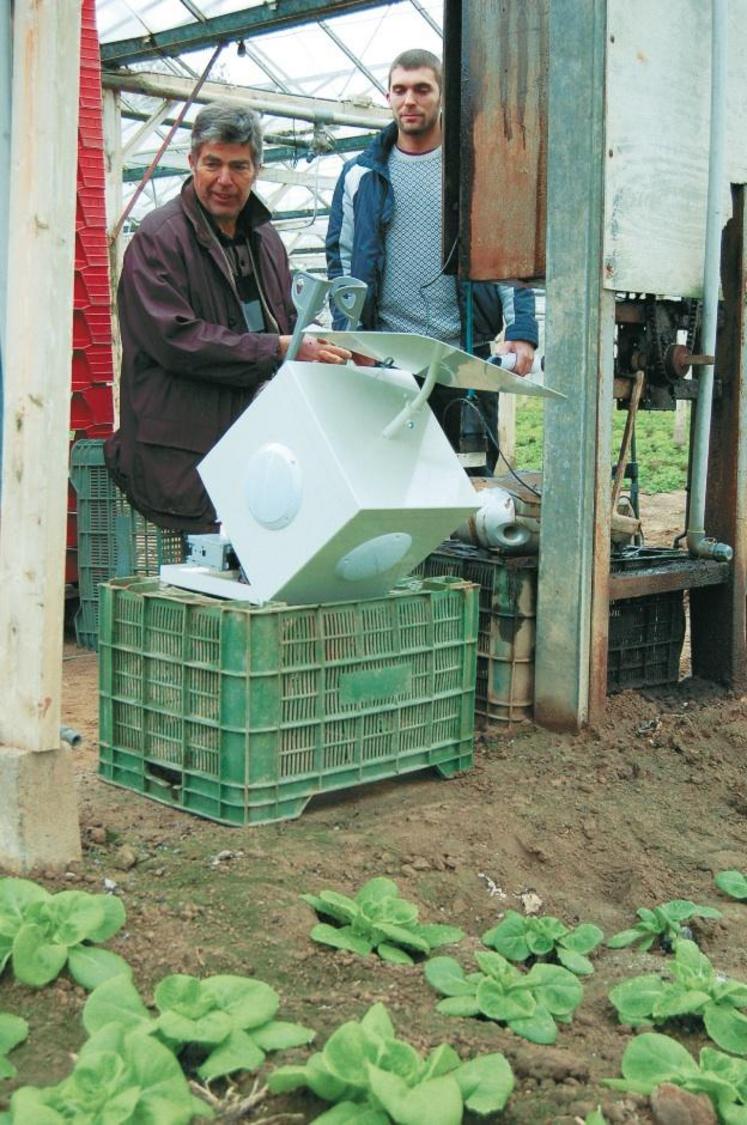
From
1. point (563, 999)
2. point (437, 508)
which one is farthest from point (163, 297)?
point (563, 999)

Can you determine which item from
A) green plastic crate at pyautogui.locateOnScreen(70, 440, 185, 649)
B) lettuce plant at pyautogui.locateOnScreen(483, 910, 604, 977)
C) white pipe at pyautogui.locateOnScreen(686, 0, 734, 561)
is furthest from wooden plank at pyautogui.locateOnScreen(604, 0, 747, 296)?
lettuce plant at pyautogui.locateOnScreen(483, 910, 604, 977)

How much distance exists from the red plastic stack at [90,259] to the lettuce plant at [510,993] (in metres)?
3.30

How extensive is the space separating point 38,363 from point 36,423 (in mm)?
119

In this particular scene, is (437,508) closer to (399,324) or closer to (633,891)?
(633,891)

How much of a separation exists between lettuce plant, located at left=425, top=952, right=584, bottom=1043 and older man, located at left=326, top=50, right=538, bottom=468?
2509mm

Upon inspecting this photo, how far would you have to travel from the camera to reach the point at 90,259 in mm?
5172

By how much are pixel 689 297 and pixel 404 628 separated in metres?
1.70

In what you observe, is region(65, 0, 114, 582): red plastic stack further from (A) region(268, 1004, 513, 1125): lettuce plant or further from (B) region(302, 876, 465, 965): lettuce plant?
(A) region(268, 1004, 513, 1125): lettuce plant

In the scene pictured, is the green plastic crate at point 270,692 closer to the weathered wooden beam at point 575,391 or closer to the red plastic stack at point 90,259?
the weathered wooden beam at point 575,391

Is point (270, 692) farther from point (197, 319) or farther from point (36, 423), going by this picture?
point (197, 319)

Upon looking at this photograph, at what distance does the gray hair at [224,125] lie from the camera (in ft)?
11.9

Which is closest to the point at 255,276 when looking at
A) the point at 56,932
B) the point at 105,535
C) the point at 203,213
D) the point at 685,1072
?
the point at 203,213

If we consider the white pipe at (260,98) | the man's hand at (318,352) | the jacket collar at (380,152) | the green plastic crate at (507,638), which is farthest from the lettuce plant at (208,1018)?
the white pipe at (260,98)

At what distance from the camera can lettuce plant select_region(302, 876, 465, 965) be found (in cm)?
241
